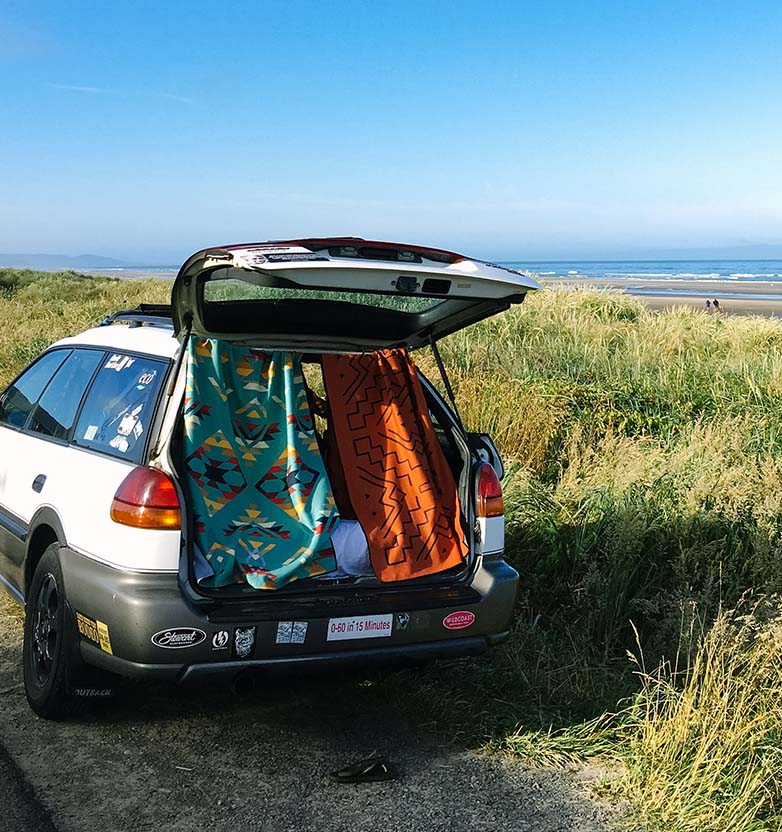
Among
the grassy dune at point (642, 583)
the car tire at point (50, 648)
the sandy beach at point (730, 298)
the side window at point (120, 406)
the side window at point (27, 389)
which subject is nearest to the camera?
the grassy dune at point (642, 583)

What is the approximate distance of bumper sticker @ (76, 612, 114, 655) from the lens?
4.13 metres

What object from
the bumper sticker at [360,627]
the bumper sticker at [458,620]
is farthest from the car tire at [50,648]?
the bumper sticker at [458,620]

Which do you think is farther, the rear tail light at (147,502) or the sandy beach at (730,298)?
the sandy beach at (730,298)

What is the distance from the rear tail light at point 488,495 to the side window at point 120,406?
1.50 m

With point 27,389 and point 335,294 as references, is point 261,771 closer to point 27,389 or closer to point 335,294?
point 335,294

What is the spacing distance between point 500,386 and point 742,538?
342 centimetres

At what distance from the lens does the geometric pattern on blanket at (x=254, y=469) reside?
446 cm

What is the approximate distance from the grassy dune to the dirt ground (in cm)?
26

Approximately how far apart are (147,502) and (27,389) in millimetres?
2135

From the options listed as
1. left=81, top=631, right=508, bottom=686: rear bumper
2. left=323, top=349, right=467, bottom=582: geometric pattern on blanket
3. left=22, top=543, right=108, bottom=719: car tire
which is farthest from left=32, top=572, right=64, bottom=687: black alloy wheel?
left=323, top=349, right=467, bottom=582: geometric pattern on blanket

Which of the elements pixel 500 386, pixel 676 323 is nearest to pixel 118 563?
pixel 500 386

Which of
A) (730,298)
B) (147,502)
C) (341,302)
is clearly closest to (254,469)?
(147,502)

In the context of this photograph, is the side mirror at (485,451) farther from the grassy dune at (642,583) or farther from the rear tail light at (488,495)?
the grassy dune at (642,583)

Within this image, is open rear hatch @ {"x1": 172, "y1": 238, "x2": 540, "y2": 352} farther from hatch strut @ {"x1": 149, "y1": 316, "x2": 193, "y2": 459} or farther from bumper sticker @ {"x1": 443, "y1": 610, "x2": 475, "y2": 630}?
bumper sticker @ {"x1": 443, "y1": 610, "x2": 475, "y2": 630}
